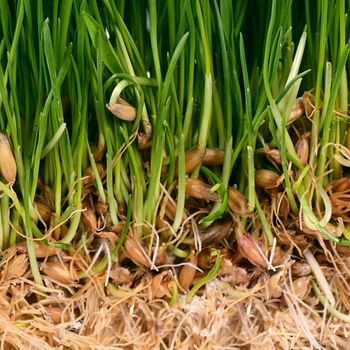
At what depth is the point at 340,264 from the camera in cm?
82

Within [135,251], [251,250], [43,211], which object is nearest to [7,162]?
[43,211]

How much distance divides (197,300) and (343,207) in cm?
23

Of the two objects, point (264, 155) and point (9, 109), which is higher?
point (9, 109)

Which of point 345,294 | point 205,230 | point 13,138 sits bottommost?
point 345,294

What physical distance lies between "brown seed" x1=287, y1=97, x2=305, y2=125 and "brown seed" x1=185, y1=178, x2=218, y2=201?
0.45ft

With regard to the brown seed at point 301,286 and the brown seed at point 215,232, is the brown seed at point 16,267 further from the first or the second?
the brown seed at point 301,286

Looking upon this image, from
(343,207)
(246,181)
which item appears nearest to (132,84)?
(246,181)

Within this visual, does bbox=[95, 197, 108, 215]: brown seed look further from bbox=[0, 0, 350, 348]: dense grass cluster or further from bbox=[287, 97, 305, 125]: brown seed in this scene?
bbox=[287, 97, 305, 125]: brown seed

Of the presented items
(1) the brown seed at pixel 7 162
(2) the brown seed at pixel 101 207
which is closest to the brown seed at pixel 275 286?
(2) the brown seed at pixel 101 207

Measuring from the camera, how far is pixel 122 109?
743 millimetres

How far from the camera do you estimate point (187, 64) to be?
30.7 inches

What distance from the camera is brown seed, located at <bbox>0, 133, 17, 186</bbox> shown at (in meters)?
0.74

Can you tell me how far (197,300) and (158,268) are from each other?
69 millimetres

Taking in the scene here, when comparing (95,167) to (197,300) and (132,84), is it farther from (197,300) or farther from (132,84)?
(197,300)
